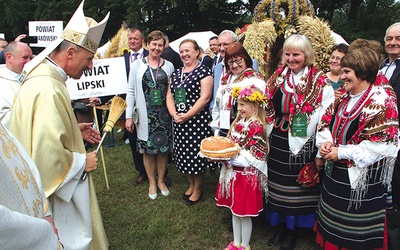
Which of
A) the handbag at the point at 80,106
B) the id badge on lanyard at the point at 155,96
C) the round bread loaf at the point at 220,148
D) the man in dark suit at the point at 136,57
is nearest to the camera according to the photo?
the round bread loaf at the point at 220,148

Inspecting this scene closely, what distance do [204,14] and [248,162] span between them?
1848cm

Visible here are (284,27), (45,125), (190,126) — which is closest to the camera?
(45,125)

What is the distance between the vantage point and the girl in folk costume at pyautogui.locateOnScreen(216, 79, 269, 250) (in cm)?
278

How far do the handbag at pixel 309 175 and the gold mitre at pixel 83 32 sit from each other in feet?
6.91

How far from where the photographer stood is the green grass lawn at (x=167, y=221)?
10.6 feet

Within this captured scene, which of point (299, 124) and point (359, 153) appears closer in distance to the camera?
point (359, 153)

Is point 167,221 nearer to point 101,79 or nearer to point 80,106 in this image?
point 101,79

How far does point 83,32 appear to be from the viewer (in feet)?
7.73

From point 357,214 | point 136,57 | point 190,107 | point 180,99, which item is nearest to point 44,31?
point 136,57

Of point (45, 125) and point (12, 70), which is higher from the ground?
point (12, 70)

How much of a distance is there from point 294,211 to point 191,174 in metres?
1.55

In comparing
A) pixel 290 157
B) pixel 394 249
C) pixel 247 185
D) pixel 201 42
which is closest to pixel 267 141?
pixel 290 157

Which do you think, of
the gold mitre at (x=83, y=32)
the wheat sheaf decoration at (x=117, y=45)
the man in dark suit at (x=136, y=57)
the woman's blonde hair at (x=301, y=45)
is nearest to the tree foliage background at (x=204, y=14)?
the wheat sheaf decoration at (x=117, y=45)

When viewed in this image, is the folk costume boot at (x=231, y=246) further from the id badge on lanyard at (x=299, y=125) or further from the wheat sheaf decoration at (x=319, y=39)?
the wheat sheaf decoration at (x=319, y=39)
